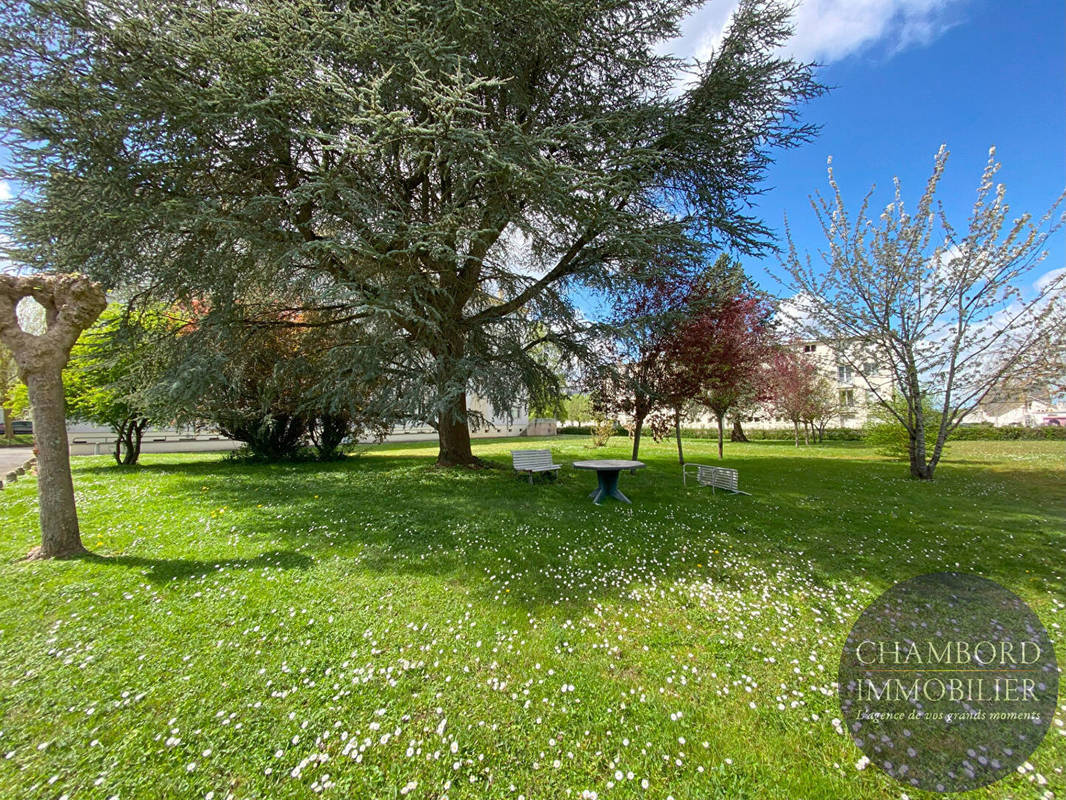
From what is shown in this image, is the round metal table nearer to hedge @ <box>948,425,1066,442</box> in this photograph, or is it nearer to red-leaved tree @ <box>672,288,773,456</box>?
red-leaved tree @ <box>672,288,773,456</box>

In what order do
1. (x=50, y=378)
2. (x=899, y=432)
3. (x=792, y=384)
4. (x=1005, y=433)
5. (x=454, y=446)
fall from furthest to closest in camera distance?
(x=1005, y=433)
(x=792, y=384)
(x=899, y=432)
(x=454, y=446)
(x=50, y=378)

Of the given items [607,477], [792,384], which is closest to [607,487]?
[607,477]

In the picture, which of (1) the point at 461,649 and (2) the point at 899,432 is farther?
(2) the point at 899,432

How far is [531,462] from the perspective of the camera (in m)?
9.34

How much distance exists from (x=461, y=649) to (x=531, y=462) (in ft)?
21.1

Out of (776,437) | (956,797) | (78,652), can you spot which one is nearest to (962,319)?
(956,797)

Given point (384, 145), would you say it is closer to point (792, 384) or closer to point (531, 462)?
point (531, 462)

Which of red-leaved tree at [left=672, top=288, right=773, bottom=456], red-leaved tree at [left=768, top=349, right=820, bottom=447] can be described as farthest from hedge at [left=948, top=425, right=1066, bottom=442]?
red-leaved tree at [left=672, top=288, right=773, bottom=456]

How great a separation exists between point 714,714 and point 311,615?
311cm

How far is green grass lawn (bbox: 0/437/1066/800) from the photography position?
2012mm

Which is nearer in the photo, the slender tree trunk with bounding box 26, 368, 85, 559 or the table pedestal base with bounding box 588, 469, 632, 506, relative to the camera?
the slender tree trunk with bounding box 26, 368, 85, 559

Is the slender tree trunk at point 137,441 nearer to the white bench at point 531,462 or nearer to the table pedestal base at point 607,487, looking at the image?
the white bench at point 531,462

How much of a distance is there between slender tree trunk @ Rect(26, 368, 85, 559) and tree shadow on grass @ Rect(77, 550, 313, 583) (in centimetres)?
29

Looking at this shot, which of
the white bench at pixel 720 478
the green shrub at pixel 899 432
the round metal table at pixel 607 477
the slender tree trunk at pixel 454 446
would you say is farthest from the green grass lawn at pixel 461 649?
the green shrub at pixel 899 432
